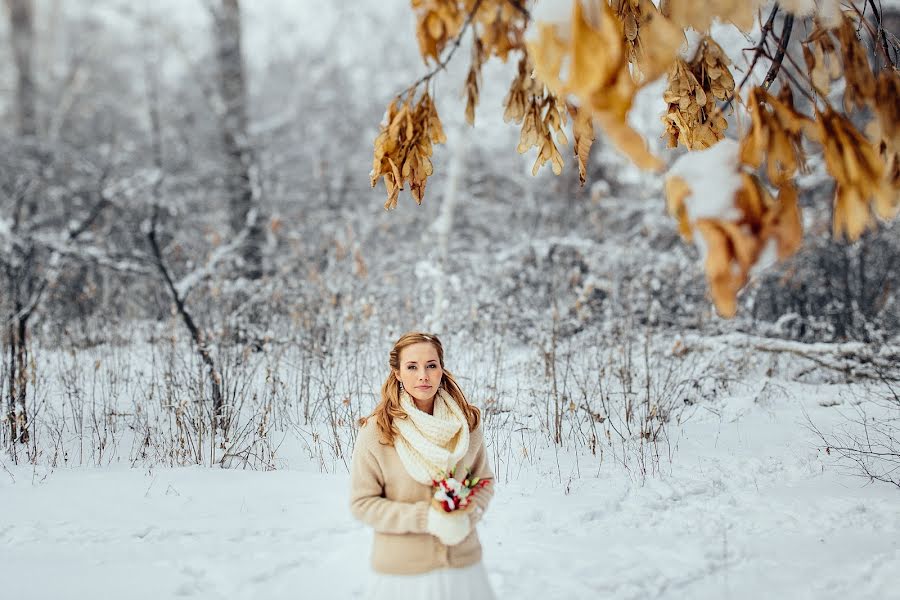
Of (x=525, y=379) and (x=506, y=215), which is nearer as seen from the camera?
(x=525, y=379)

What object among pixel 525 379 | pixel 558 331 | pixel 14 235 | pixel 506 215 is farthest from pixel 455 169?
pixel 14 235

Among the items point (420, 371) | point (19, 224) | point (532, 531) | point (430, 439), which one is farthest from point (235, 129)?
point (430, 439)

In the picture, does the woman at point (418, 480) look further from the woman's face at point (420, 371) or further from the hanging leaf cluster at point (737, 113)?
A: the hanging leaf cluster at point (737, 113)

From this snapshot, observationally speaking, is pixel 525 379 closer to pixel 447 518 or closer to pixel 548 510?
pixel 548 510

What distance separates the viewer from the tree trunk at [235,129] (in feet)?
27.1

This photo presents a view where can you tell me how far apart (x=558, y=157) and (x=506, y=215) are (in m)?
8.01

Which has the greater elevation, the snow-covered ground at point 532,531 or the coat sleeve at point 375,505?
the coat sleeve at point 375,505

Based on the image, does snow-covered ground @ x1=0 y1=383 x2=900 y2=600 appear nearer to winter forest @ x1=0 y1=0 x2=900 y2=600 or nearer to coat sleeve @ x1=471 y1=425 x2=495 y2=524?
winter forest @ x1=0 y1=0 x2=900 y2=600

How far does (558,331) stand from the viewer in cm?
622

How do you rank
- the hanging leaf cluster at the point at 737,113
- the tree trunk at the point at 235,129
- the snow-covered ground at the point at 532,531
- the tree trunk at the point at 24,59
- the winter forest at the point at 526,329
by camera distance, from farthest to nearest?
1. the tree trunk at the point at 24,59
2. the tree trunk at the point at 235,129
3. the snow-covered ground at the point at 532,531
4. the winter forest at the point at 526,329
5. the hanging leaf cluster at the point at 737,113

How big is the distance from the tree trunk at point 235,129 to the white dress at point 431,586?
6507 millimetres

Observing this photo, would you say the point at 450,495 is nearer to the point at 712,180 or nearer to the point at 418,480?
the point at 418,480

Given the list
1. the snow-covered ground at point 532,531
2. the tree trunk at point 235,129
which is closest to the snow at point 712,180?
the snow-covered ground at point 532,531

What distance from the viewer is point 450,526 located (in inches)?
74.2
